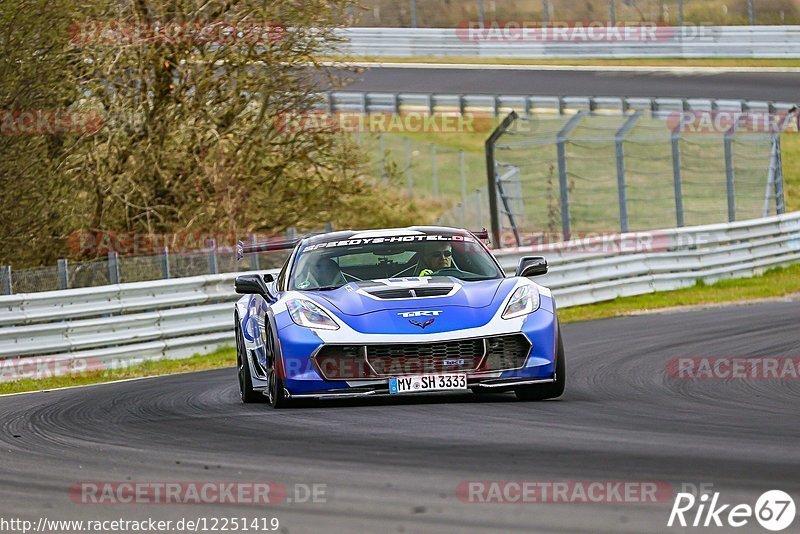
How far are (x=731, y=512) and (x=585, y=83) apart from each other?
39.1 m

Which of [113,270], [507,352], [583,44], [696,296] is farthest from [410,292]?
[583,44]

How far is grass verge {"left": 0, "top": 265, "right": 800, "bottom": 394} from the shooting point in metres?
Result: 15.4

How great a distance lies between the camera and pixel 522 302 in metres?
9.98

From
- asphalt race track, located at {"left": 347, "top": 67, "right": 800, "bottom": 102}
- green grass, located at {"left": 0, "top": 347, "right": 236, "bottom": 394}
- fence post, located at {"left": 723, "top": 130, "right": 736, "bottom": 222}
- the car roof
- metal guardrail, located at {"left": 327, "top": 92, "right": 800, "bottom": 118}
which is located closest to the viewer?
the car roof

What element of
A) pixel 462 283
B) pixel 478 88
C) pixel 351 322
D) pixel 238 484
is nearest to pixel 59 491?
pixel 238 484

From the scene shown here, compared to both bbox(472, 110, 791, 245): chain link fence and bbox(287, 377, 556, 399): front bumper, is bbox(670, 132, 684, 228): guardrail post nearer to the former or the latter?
bbox(472, 110, 791, 245): chain link fence

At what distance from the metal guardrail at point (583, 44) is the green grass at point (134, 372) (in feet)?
84.0

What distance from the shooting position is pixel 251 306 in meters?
11.6

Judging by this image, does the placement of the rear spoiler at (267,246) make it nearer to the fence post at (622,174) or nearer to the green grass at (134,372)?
the green grass at (134,372)

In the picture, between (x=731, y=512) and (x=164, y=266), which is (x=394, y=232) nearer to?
(x=731, y=512)

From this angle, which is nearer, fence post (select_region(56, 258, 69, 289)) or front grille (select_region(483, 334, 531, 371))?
front grille (select_region(483, 334, 531, 371))

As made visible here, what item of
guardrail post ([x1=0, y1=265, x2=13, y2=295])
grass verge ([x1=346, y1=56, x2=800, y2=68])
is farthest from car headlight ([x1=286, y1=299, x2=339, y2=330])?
grass verge ([x1=346, y1=56, x2=800, y2=68])

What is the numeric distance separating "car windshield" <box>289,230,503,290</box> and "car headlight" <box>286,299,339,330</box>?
55cm

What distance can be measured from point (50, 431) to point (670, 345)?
6962mm
